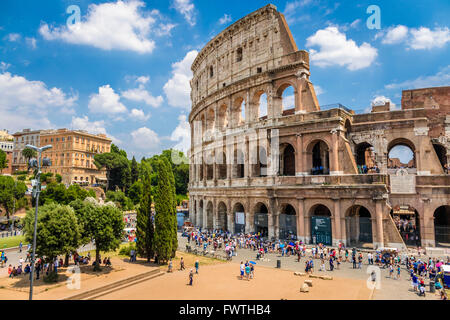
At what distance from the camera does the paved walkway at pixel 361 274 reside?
16.2m

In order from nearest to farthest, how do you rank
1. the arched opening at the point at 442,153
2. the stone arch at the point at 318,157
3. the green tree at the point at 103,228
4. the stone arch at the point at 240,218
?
1. the green tree at the point at 103,228
2. the stone arch at the point at 318,157
3. the arched opening at the point at 442,153
4. the stone arch at the point at 240,218

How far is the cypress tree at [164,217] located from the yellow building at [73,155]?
72737 mm

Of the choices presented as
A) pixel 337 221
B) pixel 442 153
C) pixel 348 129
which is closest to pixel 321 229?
pixel 337 221

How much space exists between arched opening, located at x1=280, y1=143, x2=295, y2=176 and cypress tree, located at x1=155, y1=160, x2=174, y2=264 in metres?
15.4

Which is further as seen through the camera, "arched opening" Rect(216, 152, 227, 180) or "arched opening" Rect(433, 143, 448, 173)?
"arched opening" Rect(216, 152, 227, 180)

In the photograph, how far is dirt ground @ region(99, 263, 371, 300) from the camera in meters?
16.3

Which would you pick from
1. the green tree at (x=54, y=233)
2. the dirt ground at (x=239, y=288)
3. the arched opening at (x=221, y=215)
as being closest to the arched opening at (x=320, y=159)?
the arched opening at (x=221, y=215)

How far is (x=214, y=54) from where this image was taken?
42531 millimetres

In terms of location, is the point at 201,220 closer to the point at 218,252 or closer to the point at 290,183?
the point at 218,252

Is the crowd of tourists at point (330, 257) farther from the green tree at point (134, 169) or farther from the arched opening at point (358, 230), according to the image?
the green tree at point (134, 169)

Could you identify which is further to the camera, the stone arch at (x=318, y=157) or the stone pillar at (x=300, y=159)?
the stone arch at (x=318, y=157)

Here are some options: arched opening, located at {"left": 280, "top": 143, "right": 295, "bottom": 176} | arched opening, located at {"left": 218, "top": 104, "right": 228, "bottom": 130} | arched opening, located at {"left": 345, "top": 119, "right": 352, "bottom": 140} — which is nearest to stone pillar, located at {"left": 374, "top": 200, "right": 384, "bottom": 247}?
arched opening, located at {"left": 345, "top": 119, "right": 352, "bottom": 140}

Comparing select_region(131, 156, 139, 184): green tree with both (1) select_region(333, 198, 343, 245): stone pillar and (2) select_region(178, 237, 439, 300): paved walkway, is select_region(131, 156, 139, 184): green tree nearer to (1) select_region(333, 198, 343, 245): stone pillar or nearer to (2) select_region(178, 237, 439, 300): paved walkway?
(2) select_region(178, 237, 439, 300): paved walkway

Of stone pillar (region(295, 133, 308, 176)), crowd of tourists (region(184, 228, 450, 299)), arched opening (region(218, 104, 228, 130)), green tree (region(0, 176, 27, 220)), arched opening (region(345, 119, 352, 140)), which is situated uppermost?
arched opening (region(218, 104, 228, 130))
